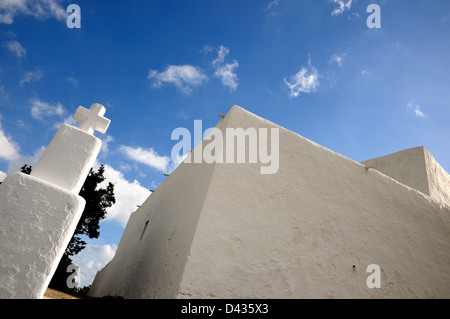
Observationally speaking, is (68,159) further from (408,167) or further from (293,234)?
(408,167)

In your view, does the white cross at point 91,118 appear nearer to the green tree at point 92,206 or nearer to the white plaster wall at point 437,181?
the white plaster wall at point 437,181

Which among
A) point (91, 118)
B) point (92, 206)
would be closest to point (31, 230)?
point (91, 118)

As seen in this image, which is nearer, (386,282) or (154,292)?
(154,292)

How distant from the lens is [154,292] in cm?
365

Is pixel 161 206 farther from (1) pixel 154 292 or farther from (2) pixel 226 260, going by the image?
(2) pixel 226 260

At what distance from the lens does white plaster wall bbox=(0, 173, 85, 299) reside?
2439 millimetres

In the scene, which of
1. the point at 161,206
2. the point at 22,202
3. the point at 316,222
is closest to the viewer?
the point at 22,202


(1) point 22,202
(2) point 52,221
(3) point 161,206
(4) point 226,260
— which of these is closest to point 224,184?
(4) point 226,260

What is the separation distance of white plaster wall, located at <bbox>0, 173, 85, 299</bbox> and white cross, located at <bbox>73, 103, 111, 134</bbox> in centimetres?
103

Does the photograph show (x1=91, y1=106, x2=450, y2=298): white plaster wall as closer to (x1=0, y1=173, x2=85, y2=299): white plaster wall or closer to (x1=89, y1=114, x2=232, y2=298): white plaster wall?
(x1=89, y1=114, x2=232, y2=298): white plaster wall

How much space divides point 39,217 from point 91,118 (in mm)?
1458

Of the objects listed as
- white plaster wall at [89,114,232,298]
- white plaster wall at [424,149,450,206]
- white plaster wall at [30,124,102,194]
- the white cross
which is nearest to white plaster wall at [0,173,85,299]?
white plaster wall at [30,124,102,194]
